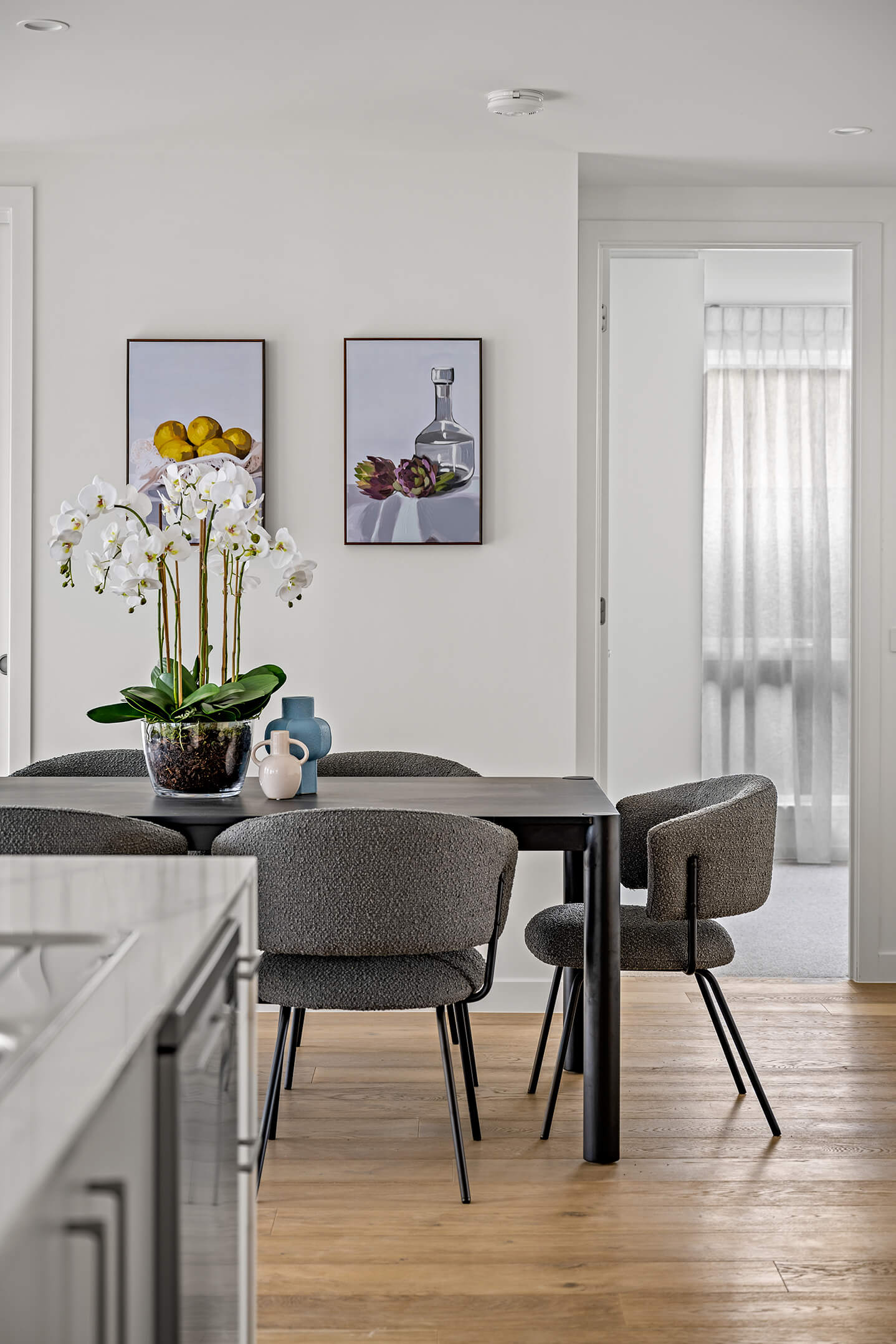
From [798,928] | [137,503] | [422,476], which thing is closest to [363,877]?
A: [137,503]

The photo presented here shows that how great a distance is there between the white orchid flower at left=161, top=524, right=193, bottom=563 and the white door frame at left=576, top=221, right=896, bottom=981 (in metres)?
1.67

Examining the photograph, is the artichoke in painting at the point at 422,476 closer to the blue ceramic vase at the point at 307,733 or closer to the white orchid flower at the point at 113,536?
the blue ceramic vase at the point at 307,733

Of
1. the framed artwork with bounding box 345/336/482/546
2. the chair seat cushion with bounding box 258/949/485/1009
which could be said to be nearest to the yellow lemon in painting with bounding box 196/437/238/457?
the framed artwork with bounding box 345/336/482/546

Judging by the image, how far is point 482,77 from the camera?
3.19 m

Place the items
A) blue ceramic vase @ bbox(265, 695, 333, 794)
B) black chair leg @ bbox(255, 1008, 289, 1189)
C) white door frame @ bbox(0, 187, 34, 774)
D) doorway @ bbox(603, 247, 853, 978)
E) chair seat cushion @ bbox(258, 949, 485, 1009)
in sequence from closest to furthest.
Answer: chair seat cushion @ bbox(258, 949, 485, 1009) < black chair leg @ bbox(255, 1008, 289, 1189) < blue ceramic vase @ bbox(265, 695, 333, 794) < white door frame @ bbox(0, 187, 34, 774) < doorway @ bbox(603, 247, 853, 978)

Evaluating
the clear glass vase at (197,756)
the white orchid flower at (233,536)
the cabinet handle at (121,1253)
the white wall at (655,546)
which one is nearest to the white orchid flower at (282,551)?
the white orchid flower at (233,536)

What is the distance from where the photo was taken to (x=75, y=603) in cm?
386

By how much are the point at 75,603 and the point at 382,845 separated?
197cm

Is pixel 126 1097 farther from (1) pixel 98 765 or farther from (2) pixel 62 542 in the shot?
(1) pixel 98 765


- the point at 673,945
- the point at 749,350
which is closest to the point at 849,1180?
the point at 673,945

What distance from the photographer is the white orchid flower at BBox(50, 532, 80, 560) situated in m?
2.66

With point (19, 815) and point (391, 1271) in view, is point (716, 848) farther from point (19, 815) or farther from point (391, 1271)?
point (19, 815)

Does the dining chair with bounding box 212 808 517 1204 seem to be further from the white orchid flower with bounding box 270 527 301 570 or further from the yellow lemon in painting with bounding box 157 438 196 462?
the yellow lemon in painting with bounding box 157 438 196 462

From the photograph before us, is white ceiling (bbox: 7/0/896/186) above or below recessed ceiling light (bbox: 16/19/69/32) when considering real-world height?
above
